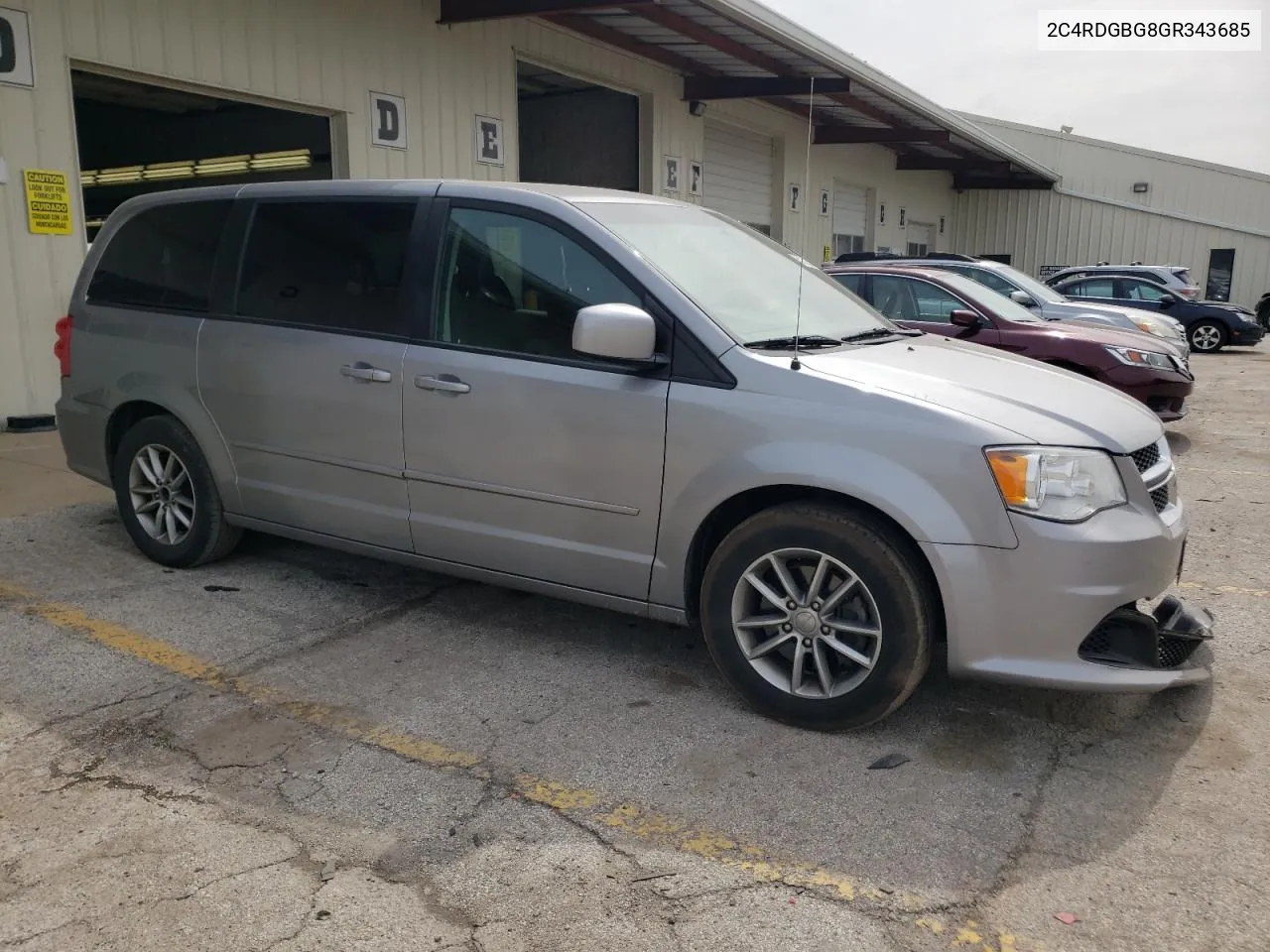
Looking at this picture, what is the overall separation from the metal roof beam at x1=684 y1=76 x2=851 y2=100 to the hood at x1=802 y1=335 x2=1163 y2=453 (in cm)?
1255

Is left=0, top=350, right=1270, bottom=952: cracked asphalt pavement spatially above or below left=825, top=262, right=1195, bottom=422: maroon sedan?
below

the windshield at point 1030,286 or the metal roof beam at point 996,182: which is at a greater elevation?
the metal roof beam at point 996,182

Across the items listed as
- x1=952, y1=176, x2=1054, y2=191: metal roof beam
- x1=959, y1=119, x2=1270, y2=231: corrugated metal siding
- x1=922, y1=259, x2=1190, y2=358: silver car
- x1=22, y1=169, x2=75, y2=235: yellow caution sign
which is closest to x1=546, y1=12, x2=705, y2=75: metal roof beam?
x1=922, y1=259, x2=1190, y2=358: silver car

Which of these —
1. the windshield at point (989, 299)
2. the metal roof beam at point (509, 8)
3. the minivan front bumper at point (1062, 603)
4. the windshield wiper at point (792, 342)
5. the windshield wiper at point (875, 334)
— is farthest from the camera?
the metal roof beam at point (509, 8)

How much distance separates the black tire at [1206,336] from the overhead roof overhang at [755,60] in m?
6.37

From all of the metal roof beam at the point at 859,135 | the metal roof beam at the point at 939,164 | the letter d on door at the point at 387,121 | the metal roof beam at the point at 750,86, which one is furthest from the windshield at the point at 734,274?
the metal roof beam at the point at 939,164

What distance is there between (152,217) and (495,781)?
138 inches

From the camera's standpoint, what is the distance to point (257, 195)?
471 cm

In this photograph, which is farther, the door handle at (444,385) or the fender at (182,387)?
the fender at (182,387)

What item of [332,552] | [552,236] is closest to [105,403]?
[332,552]

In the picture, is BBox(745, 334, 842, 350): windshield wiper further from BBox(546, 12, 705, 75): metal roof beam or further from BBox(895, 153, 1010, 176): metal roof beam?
BBox(895, 153, 1010, 176): metal roof beam

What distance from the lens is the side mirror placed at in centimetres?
344

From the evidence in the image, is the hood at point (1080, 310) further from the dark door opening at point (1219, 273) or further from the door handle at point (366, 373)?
the dark door opening at point (1219, 273)

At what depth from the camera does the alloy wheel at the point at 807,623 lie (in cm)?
332
